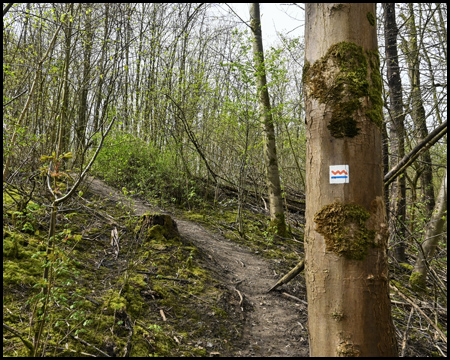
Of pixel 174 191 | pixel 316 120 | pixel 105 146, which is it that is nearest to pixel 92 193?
pixel 105 146

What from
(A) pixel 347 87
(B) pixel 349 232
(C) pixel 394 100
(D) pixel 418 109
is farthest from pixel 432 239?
(A) pixel 347 87

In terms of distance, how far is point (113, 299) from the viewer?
3.04m

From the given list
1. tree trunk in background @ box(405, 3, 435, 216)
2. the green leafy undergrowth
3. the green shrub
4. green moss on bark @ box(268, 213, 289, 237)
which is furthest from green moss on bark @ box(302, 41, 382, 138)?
the green shrub

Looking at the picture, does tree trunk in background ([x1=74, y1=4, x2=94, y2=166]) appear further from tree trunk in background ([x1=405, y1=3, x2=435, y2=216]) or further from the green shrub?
tree trunk in background ([x1=405, y1=3, x2=435, y2=216])

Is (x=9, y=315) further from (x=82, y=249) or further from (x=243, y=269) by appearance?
(x=243, y=269)

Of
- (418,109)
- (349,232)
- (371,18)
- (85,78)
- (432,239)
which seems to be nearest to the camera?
(349,232)

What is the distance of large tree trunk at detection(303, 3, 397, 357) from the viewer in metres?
1.60

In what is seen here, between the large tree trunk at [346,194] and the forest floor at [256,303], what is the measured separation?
164 centimetres

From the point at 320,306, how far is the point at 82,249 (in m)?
3.41

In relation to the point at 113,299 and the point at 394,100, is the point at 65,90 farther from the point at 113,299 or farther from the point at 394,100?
the point at 394,100

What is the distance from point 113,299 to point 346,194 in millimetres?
2475

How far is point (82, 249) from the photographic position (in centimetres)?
409

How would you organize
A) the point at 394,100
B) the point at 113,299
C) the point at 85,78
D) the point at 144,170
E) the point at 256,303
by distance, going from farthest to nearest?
1. the point at 144,170
2. the point at 394,100
3. the point at 85,78
4. the point at 256,303
5. the point at 113,299

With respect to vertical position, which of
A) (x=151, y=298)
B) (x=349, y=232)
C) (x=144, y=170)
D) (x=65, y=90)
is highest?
(x=65, y=90)
